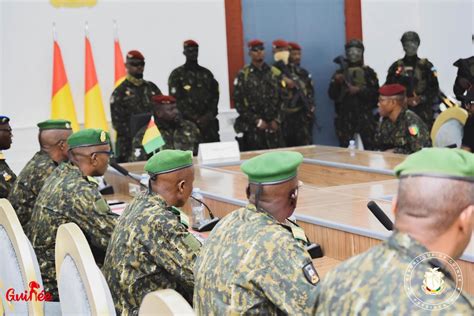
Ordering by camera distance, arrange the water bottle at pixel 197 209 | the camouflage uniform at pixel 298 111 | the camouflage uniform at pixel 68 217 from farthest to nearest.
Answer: the camouflage uniform at pixel 298 111, the water bottle at pixel 197 209, the camouflage uniform at pixel 68 217

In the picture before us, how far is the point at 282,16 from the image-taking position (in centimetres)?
1026

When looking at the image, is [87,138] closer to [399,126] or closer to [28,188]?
[28,188]

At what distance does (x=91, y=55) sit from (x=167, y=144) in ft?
6.92

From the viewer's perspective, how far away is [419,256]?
5.40ft

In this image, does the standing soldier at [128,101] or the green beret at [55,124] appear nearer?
the green beret at [55,124]

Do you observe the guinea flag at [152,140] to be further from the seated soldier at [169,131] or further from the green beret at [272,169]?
the green beret at [272,169]

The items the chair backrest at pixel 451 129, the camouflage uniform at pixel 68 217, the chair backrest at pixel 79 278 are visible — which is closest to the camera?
the chair backrest at pixel 79 278

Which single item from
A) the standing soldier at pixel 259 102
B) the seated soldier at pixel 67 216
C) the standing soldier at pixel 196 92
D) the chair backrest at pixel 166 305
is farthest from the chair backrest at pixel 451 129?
the chair backrest at pixel 166 305

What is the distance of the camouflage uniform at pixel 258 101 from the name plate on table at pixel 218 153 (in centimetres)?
228

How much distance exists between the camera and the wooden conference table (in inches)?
138

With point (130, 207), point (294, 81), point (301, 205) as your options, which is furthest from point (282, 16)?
point (130, 207)

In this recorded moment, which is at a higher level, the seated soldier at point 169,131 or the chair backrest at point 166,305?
the chair backrest at point 166,305

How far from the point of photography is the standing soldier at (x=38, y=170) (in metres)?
5.04

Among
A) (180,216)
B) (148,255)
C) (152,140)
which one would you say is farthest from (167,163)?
(152,140)
